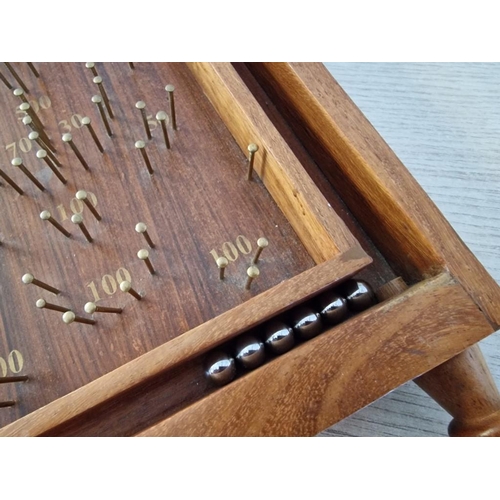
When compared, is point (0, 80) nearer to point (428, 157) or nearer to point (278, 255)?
point (278, 255)

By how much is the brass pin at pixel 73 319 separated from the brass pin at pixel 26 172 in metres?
0.22

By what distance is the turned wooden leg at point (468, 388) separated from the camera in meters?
0.58

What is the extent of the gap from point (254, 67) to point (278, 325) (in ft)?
1.42

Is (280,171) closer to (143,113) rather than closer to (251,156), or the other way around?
(251,156)

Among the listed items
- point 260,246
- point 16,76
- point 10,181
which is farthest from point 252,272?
point 16,76

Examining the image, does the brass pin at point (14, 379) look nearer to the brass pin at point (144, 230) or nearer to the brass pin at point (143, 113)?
the brass pin at point (144, 230)

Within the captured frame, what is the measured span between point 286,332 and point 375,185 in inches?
8.3

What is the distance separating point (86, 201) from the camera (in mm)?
642

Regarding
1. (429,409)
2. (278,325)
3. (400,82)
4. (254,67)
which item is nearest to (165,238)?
(278,325)

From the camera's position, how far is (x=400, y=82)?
3.59ft

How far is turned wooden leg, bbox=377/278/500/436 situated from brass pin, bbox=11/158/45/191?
48 centimetres

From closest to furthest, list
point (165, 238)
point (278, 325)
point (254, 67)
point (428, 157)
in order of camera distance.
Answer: point (278, 325) < point (165, 238) < point (254, 67) < point (428, 157)

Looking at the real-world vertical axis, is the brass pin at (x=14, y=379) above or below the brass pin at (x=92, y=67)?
below

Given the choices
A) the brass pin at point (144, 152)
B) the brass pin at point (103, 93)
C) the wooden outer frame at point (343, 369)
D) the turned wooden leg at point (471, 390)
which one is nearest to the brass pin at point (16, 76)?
the brass pin at point (103, 93)
